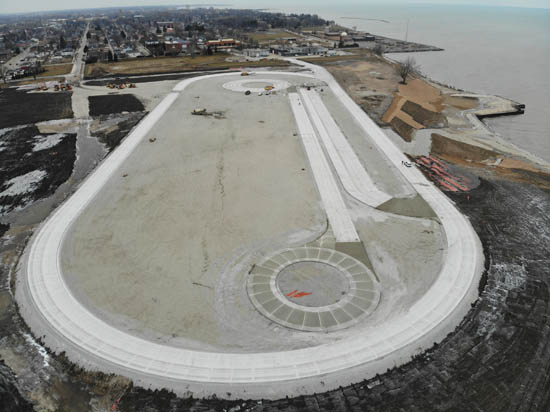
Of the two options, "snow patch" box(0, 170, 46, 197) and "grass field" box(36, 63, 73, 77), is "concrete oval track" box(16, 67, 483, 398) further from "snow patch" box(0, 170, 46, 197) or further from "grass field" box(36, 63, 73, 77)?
"grass field" box(36, 63, 73, 77)

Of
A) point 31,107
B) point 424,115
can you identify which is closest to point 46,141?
point 31,107

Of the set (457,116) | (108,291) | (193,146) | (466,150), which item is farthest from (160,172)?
(457,116)

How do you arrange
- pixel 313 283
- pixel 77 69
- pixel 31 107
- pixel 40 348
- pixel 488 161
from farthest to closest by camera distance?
1. pixel 77 69
2. pixel 31 107
3. pixel 488 161
4. pixel 313 283
5. pixel 40 348

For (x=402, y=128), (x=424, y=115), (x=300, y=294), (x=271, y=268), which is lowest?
(x=300, y=294)

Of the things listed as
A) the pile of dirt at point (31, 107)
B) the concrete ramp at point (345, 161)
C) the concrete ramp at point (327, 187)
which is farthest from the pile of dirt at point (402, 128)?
the pile of dirt at point (31, 107)

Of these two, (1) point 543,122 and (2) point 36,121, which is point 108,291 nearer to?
(2) point 36,121

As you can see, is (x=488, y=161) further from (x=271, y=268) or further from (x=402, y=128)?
(x=271, y=268)
